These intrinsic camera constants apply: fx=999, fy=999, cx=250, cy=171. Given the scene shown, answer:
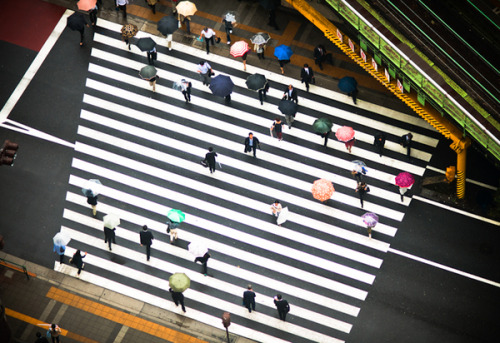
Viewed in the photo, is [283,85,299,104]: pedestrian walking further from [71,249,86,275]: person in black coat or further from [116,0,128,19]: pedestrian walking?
[71,249,86,275]: person in black coat

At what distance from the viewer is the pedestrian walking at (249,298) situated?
39062 millimetres

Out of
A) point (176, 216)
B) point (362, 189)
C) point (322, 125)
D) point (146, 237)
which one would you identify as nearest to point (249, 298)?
point (176, 216)

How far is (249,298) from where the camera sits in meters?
39.3

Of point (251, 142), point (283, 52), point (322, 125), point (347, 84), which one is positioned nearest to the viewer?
point (322, 125)

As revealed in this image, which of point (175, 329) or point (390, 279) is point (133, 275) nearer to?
point (175, 329)

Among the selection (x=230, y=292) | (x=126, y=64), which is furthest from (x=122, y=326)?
(x=126, y=64)

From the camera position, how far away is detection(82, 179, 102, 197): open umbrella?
41.7 meters

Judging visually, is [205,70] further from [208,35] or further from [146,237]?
[146,237]

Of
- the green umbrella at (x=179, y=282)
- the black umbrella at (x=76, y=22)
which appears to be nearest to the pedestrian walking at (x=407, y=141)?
the green umbrella at (x=179, y=282)

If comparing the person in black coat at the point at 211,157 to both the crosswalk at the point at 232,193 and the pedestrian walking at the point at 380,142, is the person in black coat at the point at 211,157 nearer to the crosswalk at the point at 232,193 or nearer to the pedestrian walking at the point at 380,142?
the crosswalk at the point at 232,193

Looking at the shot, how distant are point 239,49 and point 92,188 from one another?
948 cm

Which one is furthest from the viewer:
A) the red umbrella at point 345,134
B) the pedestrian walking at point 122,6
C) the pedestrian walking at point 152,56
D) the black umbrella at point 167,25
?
the pedestrian walking at point 122,6

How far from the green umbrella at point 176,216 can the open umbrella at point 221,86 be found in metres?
6.20

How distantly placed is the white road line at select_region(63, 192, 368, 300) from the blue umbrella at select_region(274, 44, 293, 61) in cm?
852
